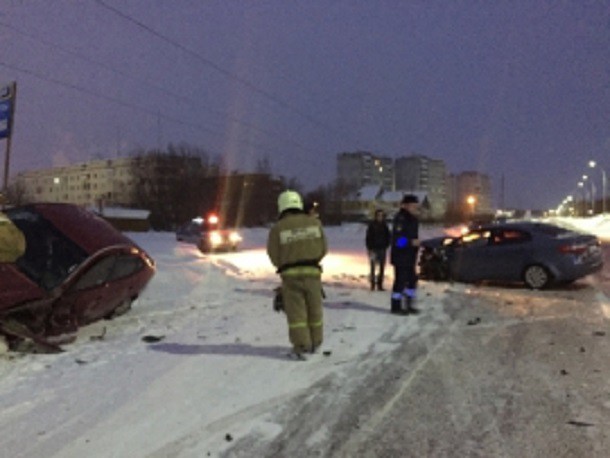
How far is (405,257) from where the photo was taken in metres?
9.05

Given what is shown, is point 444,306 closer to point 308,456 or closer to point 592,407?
point 592,407

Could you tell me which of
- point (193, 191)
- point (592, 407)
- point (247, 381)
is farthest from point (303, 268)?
point (193, 191)

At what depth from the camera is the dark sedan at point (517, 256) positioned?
1219cm

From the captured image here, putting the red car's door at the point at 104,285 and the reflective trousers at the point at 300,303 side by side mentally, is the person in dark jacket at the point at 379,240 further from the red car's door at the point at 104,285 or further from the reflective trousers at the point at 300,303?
the reflective trousers at the point at 300,303

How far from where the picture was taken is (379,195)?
103125mm

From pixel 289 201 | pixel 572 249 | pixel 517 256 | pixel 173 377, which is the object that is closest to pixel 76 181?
pixel 517 256

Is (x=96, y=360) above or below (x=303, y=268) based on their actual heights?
below

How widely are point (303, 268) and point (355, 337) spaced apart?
1628 mm

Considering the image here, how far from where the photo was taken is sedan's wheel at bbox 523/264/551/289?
1227 cm

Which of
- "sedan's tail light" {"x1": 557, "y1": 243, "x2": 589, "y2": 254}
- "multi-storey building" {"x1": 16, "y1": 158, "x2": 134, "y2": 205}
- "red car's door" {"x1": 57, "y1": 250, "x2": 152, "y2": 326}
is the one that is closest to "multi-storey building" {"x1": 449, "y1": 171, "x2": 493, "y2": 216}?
"multi-storey building" {"x1": 16, "y1": 158, "x2": 134, "y2": 205}

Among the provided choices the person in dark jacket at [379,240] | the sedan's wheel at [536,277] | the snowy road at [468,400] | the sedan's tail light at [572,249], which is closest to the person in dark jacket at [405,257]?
the snowy road at [468,400]

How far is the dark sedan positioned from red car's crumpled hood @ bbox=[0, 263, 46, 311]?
9.37 metres

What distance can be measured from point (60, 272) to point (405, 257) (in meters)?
4.88

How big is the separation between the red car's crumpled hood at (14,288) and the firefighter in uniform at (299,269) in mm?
2883
